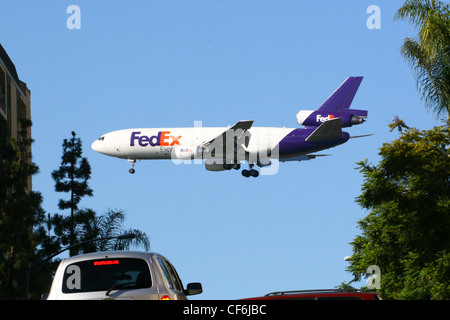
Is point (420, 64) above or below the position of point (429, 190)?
above

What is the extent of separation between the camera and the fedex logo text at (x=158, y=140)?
226 feet

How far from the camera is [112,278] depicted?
11711 millimetres

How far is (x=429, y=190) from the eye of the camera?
3694 centimetres

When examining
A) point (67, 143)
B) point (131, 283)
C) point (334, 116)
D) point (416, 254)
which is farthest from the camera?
point (334, 116)

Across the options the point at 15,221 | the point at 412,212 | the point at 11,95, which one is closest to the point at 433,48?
the point at 412,212

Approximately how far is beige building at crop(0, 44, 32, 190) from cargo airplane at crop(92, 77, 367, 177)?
8.62 meters

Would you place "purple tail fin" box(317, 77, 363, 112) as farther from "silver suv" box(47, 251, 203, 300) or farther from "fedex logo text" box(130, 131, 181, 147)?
"silver suv" box(47, 251, 203, 300)

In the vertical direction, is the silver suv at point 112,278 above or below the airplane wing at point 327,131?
below

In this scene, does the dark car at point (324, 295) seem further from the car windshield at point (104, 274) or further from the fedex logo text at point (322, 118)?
the fedex logo text at point (322, 118)

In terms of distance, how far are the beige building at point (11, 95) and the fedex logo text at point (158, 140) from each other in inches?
362

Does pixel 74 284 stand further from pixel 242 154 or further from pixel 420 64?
pixel 242 154

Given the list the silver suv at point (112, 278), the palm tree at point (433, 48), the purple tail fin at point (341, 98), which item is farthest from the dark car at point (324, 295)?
the purple tail fin at point (341, 98)
